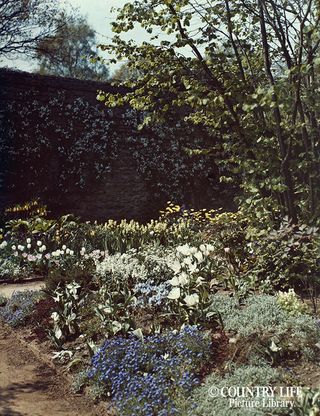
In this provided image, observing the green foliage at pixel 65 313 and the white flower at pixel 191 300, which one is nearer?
the white flower at pixel 191 300

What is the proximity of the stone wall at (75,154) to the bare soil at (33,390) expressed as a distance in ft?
24.0

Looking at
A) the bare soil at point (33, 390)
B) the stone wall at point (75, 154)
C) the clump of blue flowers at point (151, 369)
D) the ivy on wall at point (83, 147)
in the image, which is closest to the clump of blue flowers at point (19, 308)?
the bare soil at point (33, 390)

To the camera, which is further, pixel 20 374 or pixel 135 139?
pixel 135 139

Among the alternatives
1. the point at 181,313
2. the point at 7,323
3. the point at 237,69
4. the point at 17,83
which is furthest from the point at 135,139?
the point at 181,313

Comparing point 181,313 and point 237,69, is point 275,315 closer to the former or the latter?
point 181,313

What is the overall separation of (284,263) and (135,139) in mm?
8805

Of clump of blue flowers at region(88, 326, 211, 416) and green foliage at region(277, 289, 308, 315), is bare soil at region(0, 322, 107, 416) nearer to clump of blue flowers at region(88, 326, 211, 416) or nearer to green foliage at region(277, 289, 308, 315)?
clump of blue flowers at region(88, 326, 211, 416)

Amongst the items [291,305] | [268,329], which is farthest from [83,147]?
[268,329]

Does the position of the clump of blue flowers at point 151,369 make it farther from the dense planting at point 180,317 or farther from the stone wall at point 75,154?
the stone wall at point 75,154

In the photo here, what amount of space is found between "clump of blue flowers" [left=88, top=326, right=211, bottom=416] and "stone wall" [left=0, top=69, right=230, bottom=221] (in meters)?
8.30

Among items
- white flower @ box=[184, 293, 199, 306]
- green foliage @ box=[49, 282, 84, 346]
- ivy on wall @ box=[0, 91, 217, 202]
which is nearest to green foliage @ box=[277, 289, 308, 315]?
white flower @ box=[184, 293, 199, 306]

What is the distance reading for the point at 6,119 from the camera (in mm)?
12320

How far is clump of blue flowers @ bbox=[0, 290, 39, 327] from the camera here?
6082 millimetres

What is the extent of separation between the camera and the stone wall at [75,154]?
12.3 m
